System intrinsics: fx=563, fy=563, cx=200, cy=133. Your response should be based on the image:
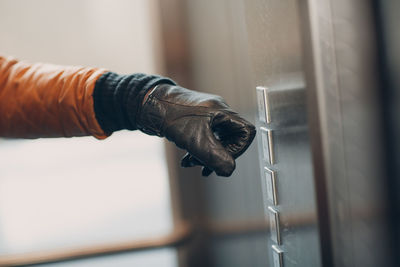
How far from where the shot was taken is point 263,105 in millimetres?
827

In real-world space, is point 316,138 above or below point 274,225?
above

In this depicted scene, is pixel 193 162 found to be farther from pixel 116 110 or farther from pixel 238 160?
pixel 238 160

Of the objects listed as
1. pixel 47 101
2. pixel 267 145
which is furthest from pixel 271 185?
pixel 47 101

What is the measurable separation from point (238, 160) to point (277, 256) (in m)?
0.56

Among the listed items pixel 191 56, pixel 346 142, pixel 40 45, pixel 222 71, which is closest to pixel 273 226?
pixel 346 142

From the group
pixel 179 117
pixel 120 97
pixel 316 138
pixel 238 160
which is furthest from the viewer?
pixel 238 160

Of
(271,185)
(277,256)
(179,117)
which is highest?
(179,117)

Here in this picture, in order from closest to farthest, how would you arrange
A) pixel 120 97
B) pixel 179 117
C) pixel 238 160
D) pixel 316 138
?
pixel 316 138 → pixel 179 117 → pixel 120 97 → pixel 238 160

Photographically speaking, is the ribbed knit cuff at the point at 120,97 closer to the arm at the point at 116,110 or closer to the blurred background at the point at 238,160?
the arm at the point at 116,110

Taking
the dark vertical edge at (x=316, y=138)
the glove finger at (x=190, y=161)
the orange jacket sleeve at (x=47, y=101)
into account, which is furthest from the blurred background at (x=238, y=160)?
the orange jacket sleeve at (x=47, y=101)

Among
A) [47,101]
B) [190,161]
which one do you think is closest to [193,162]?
[190,161]

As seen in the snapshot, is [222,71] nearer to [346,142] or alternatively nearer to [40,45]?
[40,45]

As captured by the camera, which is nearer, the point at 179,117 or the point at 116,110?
the point at 179,117

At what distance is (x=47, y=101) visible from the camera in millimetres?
1088
